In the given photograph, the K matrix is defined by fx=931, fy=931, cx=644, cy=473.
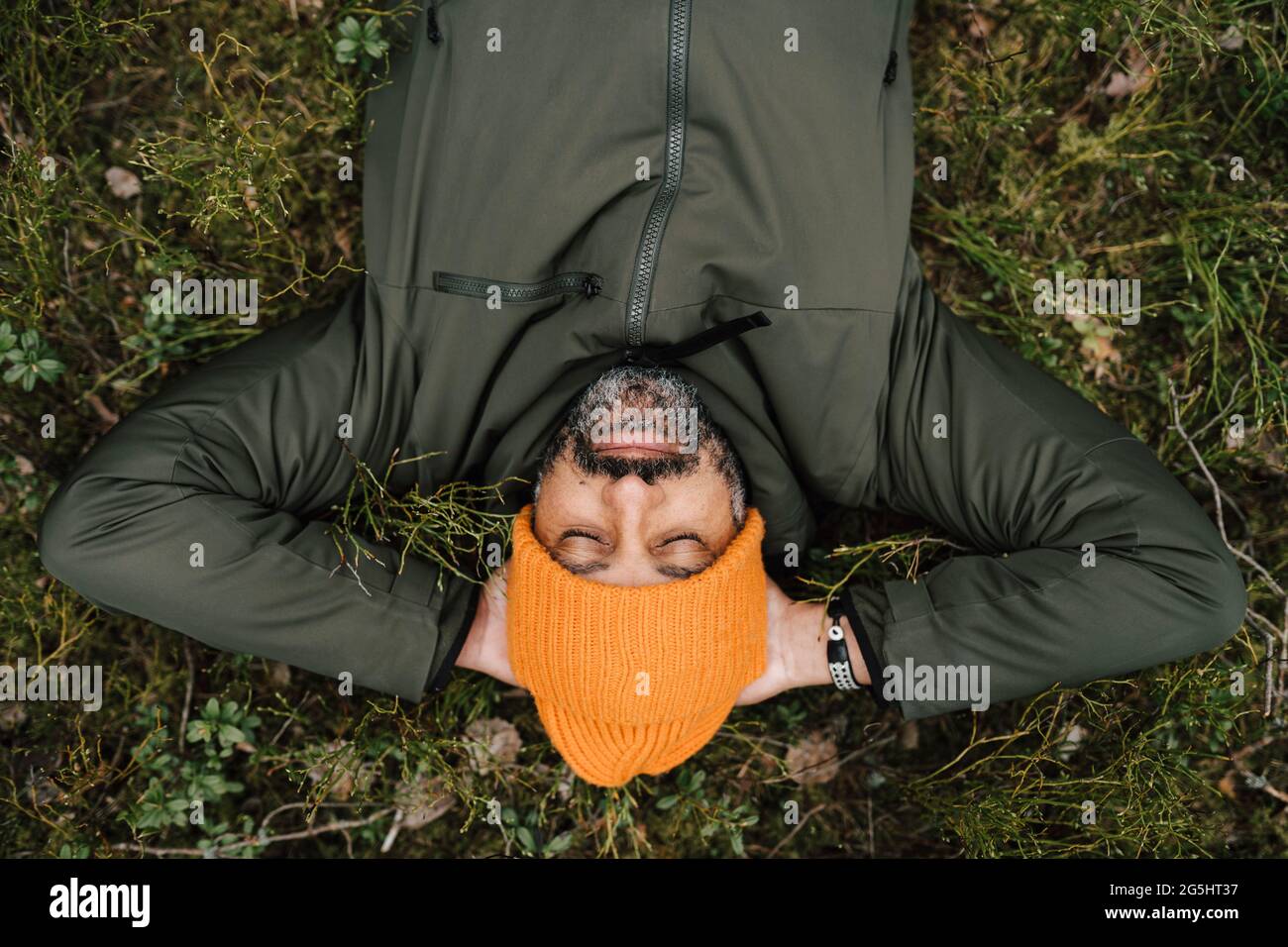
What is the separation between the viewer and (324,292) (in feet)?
13.2

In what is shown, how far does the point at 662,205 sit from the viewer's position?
10.4 feet

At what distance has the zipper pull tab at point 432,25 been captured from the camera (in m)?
3.27

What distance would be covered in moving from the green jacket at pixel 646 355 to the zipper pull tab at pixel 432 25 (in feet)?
0.05

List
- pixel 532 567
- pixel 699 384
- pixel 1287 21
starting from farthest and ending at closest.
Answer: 1. pixel 1287 21
2. pixel 699 384
3. pixel 532 567

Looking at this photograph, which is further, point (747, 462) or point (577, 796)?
point (577, 796)

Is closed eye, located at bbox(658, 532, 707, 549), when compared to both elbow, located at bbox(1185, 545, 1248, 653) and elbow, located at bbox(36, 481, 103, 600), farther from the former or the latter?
elbow, located at bbox(36, 481, 103, 600)

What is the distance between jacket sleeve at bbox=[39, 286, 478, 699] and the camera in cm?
314

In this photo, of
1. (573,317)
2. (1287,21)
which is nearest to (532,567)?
(573,317)

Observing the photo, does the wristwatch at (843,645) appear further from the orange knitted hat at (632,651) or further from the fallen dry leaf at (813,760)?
the fallen dry leaf at (813,760)

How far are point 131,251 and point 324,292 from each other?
0.81 m

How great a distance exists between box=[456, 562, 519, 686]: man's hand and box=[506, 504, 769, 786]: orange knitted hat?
24 centimetres

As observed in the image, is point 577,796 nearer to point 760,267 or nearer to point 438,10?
point 760,267

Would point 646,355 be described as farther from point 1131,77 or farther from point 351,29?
point 1131,77

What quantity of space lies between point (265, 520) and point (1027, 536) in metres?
2.72
